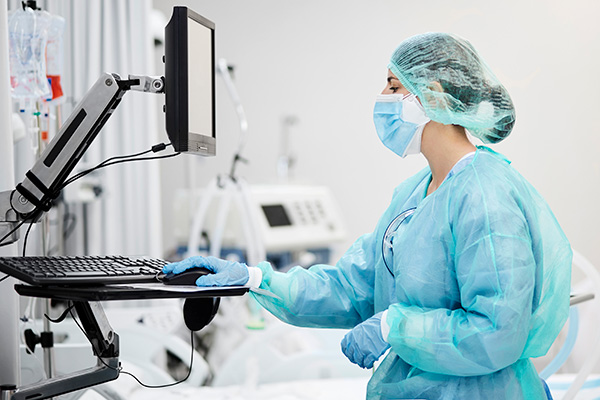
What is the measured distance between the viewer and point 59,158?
1138mm

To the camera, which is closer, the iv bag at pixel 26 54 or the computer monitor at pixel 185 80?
the computer monitor at pixel 185 80

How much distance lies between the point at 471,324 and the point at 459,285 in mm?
95

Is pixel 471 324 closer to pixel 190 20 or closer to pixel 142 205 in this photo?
pixel 190 20

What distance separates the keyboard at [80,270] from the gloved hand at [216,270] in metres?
0.04

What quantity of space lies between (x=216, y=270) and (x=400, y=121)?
1.57ft

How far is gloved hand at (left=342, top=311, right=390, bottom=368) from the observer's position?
1159 mm

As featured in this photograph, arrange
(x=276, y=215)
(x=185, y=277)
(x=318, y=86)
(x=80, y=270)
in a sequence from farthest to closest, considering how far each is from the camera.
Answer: (x=318, y=86), (x=276, y=215), (x=185, y=277), (x=80, y=270)

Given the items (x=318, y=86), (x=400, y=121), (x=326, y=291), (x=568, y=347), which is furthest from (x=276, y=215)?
(x=400, y=121)

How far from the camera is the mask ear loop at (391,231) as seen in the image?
53.1 inches

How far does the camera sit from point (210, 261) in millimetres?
1257

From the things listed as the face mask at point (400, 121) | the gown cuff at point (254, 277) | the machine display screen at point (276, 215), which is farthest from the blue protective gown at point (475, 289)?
the machine display screen at point (276, 215)

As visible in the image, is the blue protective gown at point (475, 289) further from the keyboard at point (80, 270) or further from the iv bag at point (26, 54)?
the iv bag at point (26, 54)

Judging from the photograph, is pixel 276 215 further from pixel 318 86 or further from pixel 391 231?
pixel 391 231

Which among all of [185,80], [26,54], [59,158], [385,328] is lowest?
[385,328]
